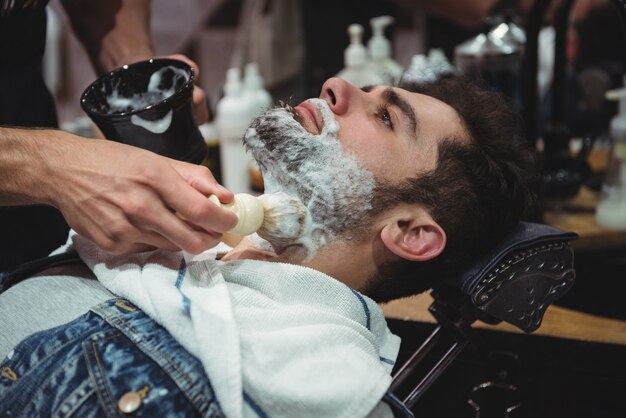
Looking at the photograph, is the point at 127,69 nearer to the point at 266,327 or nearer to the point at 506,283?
the point at 266,327

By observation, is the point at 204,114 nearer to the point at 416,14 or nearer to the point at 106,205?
the point at 106,205

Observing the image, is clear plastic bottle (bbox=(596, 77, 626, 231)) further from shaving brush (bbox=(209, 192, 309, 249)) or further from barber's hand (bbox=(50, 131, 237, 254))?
barber's hand (bbox=(50, 131, 237, 254))

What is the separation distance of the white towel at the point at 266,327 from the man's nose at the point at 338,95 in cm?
36

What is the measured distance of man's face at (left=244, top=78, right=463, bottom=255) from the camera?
4.03 ft

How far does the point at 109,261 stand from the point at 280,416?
17.9 inches

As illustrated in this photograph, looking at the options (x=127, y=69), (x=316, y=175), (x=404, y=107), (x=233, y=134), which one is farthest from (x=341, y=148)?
(x=233, y=134)

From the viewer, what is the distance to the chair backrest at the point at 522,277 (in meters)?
1.19

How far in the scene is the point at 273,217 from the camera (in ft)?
3.86

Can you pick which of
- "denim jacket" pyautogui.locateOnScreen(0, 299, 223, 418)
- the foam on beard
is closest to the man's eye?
the foam on beard

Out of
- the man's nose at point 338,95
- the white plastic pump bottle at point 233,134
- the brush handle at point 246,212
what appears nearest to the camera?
the brush handle at point 246,212

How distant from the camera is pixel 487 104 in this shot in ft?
4.66

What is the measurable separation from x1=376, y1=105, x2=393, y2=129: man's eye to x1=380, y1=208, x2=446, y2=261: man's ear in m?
0.20

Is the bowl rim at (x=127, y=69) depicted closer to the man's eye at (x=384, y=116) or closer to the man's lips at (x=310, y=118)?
the man's lips at (x=310, y=118)

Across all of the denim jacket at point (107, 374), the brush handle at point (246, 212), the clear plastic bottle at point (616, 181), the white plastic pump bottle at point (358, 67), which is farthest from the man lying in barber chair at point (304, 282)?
the white plastic pump bottle at point (358, 67)
